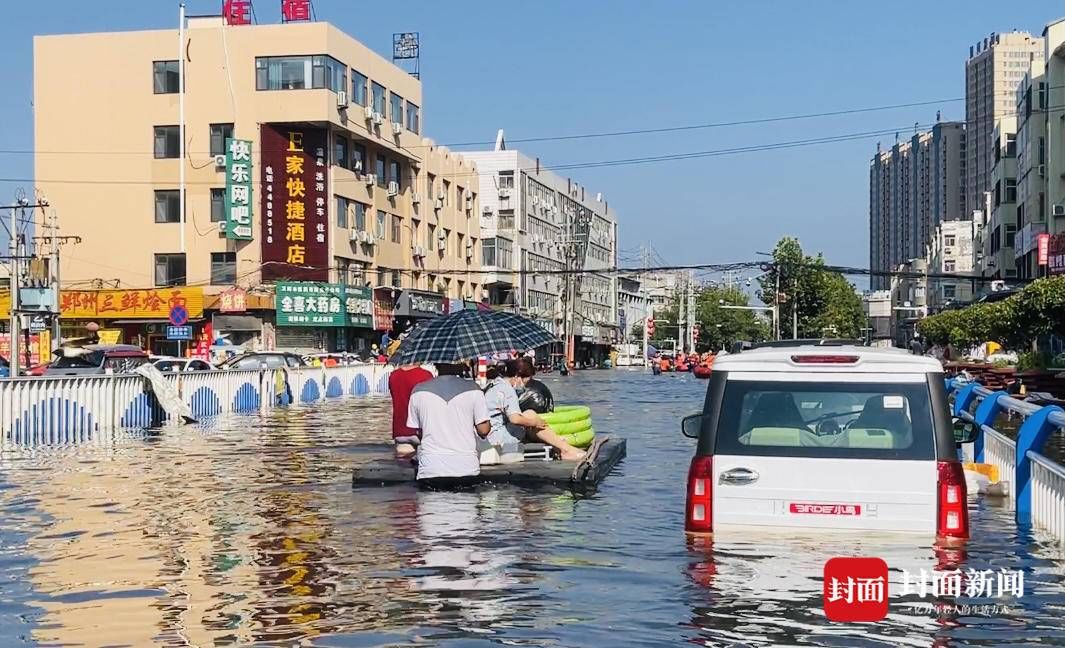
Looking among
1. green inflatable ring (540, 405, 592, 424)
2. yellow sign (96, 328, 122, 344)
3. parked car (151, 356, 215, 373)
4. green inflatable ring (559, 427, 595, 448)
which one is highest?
yellow sign (96, 328, 122, 344)

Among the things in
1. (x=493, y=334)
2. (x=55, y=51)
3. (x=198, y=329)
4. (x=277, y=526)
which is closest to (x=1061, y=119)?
(x=198, y=329)

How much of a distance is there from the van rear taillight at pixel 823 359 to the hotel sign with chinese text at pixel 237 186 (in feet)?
170

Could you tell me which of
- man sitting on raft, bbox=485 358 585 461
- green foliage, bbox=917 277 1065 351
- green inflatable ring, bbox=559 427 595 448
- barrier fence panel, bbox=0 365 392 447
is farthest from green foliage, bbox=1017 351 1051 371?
man sitting on raft, bbox=485 358 585 461

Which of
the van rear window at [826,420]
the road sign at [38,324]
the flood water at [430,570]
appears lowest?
the flood water at [430,570]

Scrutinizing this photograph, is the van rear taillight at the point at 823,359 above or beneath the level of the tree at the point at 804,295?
beneath

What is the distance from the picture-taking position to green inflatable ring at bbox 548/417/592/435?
642 inches

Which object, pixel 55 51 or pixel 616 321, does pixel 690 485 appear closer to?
pixel 55 51

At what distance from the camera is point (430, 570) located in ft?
31.2

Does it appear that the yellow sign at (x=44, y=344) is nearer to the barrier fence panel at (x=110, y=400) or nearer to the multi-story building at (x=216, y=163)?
the multi-story building at (x=216, y=163)

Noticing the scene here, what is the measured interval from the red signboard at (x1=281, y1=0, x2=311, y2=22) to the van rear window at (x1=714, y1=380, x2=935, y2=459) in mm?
57700

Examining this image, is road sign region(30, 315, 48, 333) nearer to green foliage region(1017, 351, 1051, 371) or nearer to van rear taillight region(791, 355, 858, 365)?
green foliage region(1017, 351, 1051, 371)

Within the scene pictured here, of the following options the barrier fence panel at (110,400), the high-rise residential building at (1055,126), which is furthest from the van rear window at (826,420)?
the high-rise residential building at (1055,126)

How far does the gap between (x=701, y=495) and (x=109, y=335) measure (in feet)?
183

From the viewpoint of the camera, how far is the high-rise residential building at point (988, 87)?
180 meters
